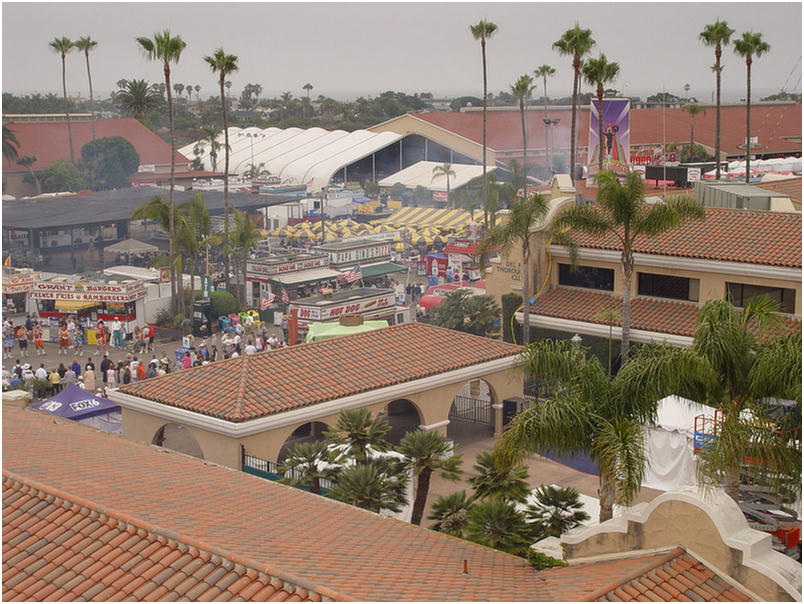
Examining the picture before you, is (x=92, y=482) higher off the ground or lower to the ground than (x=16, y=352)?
higher

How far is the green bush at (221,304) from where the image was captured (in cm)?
4216

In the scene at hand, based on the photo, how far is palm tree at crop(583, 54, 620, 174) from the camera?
45406 millimetres

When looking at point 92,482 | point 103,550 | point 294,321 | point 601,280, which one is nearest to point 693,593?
point 103,550

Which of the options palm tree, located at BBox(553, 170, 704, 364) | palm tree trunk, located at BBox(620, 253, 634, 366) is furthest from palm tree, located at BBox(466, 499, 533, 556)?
palm tree trunk, located at BBox(620, 253, 634, 366)

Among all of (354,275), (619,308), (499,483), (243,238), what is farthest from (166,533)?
(354,275)

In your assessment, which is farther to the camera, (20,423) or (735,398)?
(20,423)

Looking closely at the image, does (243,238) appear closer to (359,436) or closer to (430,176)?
(359,436)

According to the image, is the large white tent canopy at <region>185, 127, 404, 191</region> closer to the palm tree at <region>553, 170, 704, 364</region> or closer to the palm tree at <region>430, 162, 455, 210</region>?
the palm tree at <region>430, 162, 455, 210</region>

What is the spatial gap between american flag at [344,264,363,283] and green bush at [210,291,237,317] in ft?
17.2

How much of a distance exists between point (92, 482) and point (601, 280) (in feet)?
64.9

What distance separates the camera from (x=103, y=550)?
10.2 m

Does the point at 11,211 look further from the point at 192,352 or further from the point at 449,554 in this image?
the point at 449,554

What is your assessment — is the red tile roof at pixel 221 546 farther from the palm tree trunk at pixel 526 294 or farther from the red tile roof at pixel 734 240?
the red tile roof at pixel 734 240

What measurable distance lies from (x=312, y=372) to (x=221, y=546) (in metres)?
12.8
